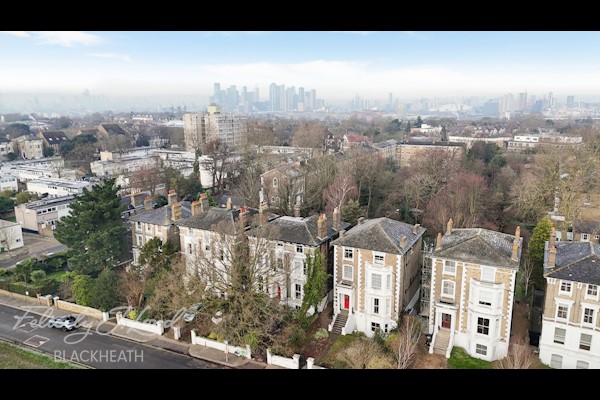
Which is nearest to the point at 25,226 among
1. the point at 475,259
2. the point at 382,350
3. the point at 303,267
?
the point at 303,267

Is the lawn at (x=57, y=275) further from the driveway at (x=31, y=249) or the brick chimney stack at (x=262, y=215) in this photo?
the brick chimney stack at (x=262, y=215)

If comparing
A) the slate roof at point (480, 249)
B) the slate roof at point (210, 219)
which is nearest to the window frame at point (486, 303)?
the slate roof at point (480, 249)

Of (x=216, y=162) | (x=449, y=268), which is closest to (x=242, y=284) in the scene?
(x=449, y=268)

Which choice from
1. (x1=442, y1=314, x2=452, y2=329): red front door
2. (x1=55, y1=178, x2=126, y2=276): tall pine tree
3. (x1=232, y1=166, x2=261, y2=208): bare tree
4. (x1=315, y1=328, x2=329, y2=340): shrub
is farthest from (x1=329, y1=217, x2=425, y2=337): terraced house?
(x1=55, y1=178, x2=126, y2=276): tall pine tree

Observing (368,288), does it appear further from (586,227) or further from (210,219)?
(586,227)

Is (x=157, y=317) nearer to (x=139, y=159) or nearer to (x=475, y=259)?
(x=475, y=259)
